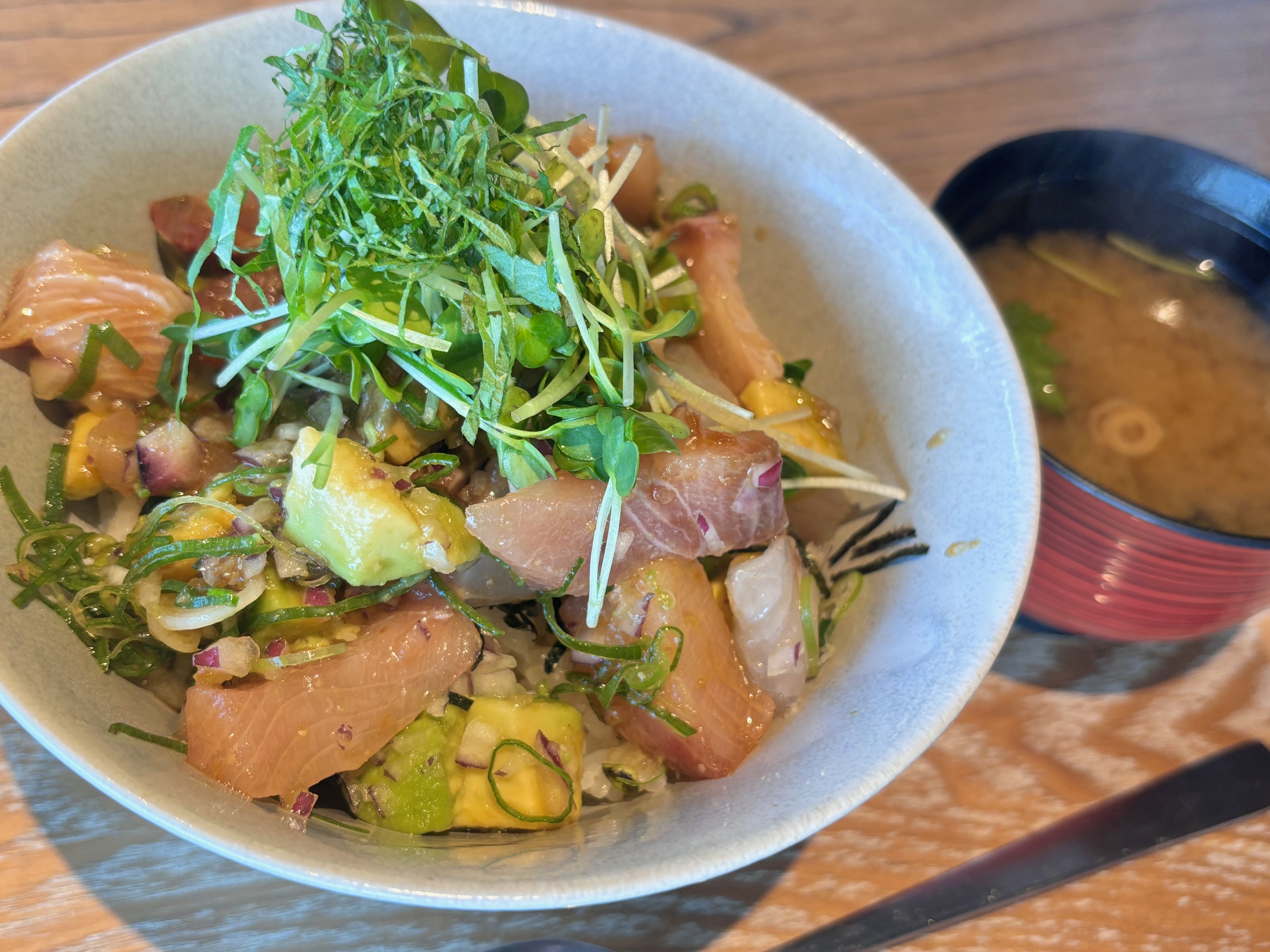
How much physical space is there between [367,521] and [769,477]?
0.72 m

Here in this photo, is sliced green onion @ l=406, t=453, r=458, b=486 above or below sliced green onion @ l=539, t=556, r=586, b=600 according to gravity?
above

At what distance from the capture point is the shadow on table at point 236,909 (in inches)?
60.9

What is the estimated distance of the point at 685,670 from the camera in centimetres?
155

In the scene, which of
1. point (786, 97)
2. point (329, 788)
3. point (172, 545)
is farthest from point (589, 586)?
point (786, 97)

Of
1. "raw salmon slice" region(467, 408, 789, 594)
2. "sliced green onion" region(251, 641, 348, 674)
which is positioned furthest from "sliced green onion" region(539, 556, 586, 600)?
"sliced green onion" region(251, 641, 348, 674)

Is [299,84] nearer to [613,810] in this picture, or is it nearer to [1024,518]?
[613,810]

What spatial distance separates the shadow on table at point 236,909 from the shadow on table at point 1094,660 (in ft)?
3.27

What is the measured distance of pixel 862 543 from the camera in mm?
1958

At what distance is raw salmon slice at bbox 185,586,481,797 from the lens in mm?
1354

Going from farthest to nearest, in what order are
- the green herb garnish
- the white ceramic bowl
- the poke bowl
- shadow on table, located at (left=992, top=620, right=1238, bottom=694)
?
the green herb garnish → shadow on table, located at (left=992, top=620, right=1238, bottom=694) → the poke bowl → the white ceramic bowl

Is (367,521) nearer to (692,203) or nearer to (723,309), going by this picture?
(723,309)

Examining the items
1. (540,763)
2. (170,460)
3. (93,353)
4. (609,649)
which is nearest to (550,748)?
(540,763)

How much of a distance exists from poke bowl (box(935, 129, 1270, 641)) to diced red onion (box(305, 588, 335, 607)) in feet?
4.99

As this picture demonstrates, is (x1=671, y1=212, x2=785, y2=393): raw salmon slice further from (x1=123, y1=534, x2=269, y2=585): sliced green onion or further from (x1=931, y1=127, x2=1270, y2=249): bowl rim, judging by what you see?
(x1=123, y1=534, x2=269, y2=585): sliced green onion
